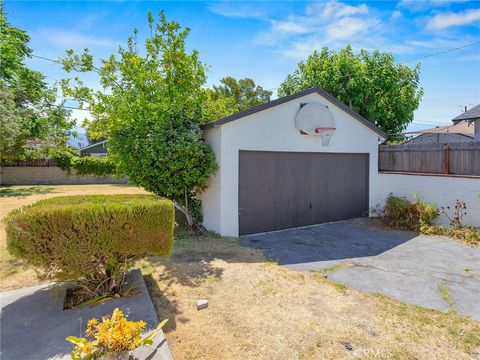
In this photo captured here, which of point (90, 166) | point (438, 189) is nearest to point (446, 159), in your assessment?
point (438, 189)

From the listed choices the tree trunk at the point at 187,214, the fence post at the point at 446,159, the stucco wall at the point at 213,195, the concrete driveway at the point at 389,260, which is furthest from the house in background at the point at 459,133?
the tree trunk at the point at 187,214

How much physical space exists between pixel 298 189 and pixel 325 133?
1702 millimetres

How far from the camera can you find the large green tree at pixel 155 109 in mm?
6695

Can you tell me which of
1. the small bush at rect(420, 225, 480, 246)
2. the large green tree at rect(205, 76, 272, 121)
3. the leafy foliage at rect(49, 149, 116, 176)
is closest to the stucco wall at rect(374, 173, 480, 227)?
the small bush at rect(420, 225, 480, 246)

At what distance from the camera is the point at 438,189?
26.1 feet

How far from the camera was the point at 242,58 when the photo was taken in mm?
11547

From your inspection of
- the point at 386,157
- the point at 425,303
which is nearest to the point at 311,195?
the point at 386,157

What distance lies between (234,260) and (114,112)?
4546 mm

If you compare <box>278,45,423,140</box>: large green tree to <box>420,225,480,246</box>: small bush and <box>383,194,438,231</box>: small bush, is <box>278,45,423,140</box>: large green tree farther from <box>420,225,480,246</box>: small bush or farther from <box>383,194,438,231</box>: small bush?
<box>420,225,480,246</box>: small bush

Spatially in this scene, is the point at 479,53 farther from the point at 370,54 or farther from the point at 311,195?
the point at 311,195

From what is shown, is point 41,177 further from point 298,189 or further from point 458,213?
point 458,213

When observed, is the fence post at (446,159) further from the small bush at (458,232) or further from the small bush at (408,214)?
the small bush at (458,232)

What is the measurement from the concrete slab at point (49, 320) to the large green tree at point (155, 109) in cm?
313

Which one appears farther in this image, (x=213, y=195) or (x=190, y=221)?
(x=190, y=221)
